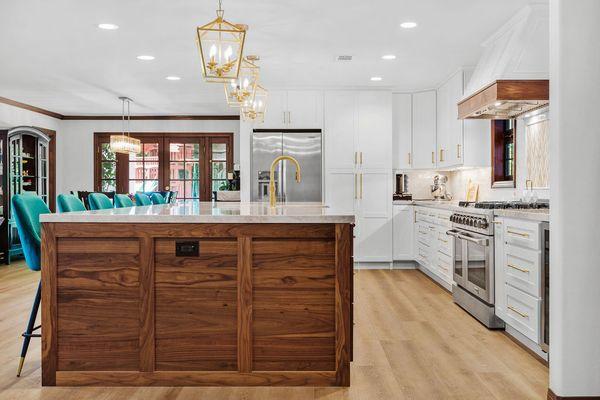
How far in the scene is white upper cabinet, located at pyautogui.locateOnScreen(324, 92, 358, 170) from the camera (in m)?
7.06

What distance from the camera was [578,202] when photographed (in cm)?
250

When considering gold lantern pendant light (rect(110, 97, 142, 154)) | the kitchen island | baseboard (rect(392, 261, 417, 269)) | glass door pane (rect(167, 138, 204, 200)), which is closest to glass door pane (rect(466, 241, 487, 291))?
the kitchen island

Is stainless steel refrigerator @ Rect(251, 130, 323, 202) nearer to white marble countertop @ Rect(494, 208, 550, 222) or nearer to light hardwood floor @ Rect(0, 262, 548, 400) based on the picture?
light hardwood floor @ Rect(0, 262, 548, 400)

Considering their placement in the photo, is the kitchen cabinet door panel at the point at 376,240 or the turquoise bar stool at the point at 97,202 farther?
the kitchen cabinet door panel at the point at 376,240

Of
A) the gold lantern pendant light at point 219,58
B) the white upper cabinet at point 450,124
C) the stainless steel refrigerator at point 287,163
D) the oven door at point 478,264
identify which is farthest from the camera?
the stainless steel refrigerator at point 287,163

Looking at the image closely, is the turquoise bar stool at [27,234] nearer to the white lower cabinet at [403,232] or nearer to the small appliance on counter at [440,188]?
the white lower cabinet at [403,232]

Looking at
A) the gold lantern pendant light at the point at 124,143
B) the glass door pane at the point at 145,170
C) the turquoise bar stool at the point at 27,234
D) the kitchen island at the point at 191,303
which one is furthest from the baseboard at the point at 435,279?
the glass door pane at the point at 145,170

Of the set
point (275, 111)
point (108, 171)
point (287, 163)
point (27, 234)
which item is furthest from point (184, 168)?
point (27, 234)

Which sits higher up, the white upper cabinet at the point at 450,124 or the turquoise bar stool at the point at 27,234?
the white upper cabinet at the point at 450,124

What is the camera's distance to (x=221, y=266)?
2725 millimetres

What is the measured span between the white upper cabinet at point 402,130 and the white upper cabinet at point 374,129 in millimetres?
192

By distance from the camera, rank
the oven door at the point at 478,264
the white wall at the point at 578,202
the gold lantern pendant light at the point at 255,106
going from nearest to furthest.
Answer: the white wall at the point at 578,202, the oven door at the point at 478,264, the gold lantern pendant light at the point at 255,106

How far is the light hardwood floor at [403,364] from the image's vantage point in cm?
267

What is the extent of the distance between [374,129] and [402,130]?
0.43m
